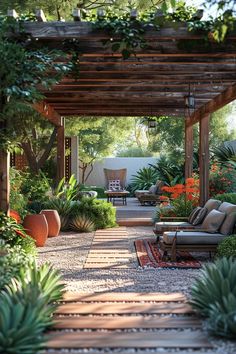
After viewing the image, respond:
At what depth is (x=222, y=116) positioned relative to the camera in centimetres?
2428

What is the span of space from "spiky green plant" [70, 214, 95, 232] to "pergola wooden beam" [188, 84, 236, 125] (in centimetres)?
341

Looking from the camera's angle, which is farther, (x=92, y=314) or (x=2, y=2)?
(x=2, y=2)

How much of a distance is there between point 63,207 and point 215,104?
15.0ft

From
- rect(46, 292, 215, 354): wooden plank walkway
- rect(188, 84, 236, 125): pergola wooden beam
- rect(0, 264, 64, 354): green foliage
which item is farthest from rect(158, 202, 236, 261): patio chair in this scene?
rect(0, 264, 64, 354): green foliage

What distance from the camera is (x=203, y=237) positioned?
838cm

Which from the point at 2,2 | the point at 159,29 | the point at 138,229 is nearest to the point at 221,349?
the point at 159,29

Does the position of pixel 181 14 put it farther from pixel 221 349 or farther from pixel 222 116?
pixel 222 116

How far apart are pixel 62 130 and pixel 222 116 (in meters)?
11.6

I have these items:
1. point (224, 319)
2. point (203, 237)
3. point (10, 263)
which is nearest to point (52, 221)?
point (203, 237)

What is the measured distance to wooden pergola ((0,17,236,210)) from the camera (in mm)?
6168

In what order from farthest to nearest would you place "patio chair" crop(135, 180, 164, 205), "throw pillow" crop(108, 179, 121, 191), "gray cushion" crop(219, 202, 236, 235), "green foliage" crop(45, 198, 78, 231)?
"throw pillow" crop(108, 179, 121, 191) < "patio chair" crop(135, 180, 164, 205) < "green foliage" crop(45, 198, 78, 231) < "gray cushion" crop(219, 202, 236, 235)

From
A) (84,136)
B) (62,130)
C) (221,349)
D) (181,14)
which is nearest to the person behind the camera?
(221,349)

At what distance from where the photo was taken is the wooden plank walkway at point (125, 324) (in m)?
3.72

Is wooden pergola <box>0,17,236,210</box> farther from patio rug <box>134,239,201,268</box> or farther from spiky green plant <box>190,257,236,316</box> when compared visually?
spiky green plant <box>190,257,236,316</box>
